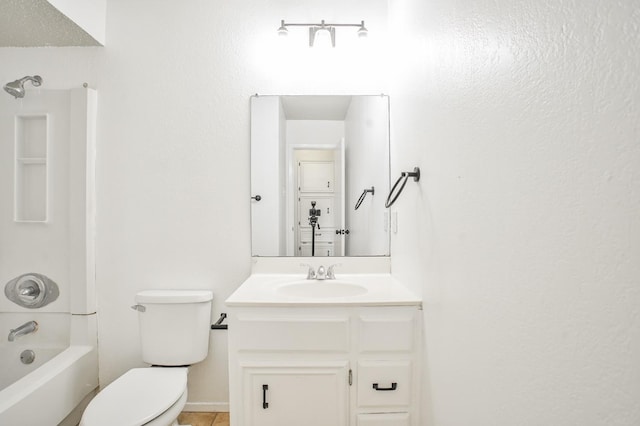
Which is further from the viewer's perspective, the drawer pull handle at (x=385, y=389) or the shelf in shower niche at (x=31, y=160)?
the shelf in shower niche at (x=31, y=160)

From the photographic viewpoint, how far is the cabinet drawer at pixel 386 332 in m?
1.23

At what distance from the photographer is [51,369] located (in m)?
1.48

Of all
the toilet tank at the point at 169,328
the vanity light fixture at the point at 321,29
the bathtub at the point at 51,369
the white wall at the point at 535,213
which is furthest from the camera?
the vanity light fixture at the point at 321,29

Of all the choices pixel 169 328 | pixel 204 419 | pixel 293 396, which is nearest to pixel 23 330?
pixel 169 328

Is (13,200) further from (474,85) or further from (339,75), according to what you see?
(474,85)

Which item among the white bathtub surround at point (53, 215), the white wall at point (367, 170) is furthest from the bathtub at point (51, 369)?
the white wall at point (367, 170)

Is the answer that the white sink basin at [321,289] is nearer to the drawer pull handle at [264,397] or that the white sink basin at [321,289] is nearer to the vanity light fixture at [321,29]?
the drawer pull handle at [264,397]

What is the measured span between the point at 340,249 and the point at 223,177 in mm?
824

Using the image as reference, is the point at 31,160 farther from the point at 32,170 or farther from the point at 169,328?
the point at 169,328

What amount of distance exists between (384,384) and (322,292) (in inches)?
21.5

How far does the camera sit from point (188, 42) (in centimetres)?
178

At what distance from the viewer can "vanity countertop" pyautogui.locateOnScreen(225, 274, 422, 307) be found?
4.04 feet

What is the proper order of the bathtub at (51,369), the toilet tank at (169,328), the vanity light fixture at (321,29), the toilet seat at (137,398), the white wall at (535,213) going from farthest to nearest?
the vanity light fixture at (321,29), the toilet tank at (169,328), the bathtub at (51,369), the toilet seat at (137,398), the white wall at (535,213)

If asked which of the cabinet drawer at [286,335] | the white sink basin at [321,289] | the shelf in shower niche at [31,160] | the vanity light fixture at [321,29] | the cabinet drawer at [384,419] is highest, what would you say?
the vanity light fixture at [321,29]
